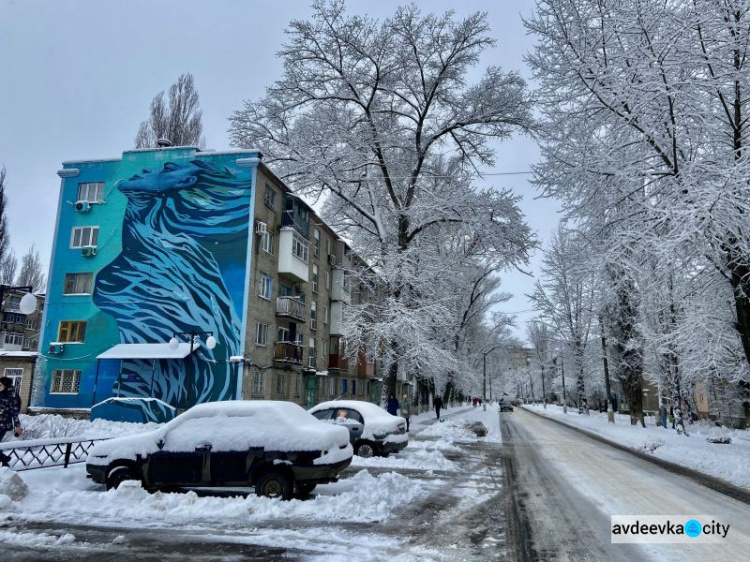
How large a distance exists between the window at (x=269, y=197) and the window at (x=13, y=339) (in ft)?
148

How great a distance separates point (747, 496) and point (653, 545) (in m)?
5.23

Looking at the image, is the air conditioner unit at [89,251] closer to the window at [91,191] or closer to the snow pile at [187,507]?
the window at [91,191]

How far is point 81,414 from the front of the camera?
24.7 metres

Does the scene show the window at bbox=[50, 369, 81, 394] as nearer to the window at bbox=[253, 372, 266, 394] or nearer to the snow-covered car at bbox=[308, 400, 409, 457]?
the window at bbox=[253, 372, 266, 394]

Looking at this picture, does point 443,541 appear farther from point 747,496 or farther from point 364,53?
point 364,53

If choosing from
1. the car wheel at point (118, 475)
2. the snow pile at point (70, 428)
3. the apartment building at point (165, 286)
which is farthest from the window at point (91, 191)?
the car wheel at point (118, 475)

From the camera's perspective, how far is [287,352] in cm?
2877

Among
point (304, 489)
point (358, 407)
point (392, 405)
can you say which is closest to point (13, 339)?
point (392, 405)

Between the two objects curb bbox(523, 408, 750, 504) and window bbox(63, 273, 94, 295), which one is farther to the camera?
window bbox(63, 273, 94, 295)

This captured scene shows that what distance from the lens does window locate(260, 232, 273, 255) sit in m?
27.2

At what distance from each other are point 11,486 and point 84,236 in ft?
73.7

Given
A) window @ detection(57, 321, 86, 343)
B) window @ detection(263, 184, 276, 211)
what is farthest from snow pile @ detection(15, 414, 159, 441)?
window @ detection(263, 184, 276, 211)

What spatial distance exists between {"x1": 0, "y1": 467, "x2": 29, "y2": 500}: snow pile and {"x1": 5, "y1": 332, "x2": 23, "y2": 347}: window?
58882 millimetres

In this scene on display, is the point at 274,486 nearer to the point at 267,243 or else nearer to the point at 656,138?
the point at 656,138
